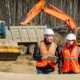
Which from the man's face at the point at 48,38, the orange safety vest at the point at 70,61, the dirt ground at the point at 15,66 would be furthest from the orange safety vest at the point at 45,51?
the dirt ground at the point at 15,66

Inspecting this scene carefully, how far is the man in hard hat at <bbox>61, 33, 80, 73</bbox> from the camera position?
1045 cm

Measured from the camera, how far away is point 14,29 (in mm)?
22391

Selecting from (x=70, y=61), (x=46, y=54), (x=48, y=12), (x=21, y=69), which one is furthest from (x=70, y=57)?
(x=48, y=12)

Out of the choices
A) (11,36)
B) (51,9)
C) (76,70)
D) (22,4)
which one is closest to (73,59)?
(76,70)

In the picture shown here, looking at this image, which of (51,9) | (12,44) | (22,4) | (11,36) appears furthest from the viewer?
(22,4)

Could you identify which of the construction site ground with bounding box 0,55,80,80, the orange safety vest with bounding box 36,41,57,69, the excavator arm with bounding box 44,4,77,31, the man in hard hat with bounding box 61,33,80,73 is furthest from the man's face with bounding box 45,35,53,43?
the excavator arm with bounding box 44,4,77,31

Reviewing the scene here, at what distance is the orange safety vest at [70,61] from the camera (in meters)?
10.5

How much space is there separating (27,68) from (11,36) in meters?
3.66

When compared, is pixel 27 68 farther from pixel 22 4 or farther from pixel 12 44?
pixel 22 4

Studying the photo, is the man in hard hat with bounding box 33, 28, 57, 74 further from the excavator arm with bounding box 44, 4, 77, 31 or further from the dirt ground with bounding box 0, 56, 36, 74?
the excavator arm with bounding box 44, 4, 77, 31

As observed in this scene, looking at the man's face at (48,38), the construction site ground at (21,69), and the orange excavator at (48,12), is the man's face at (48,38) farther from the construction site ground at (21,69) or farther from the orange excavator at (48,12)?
the orange excavator at (48,12)

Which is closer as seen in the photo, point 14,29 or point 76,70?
point 76,70

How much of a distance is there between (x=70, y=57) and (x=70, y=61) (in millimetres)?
Answer: 85

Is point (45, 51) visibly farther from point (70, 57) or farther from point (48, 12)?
point (48, 12)
